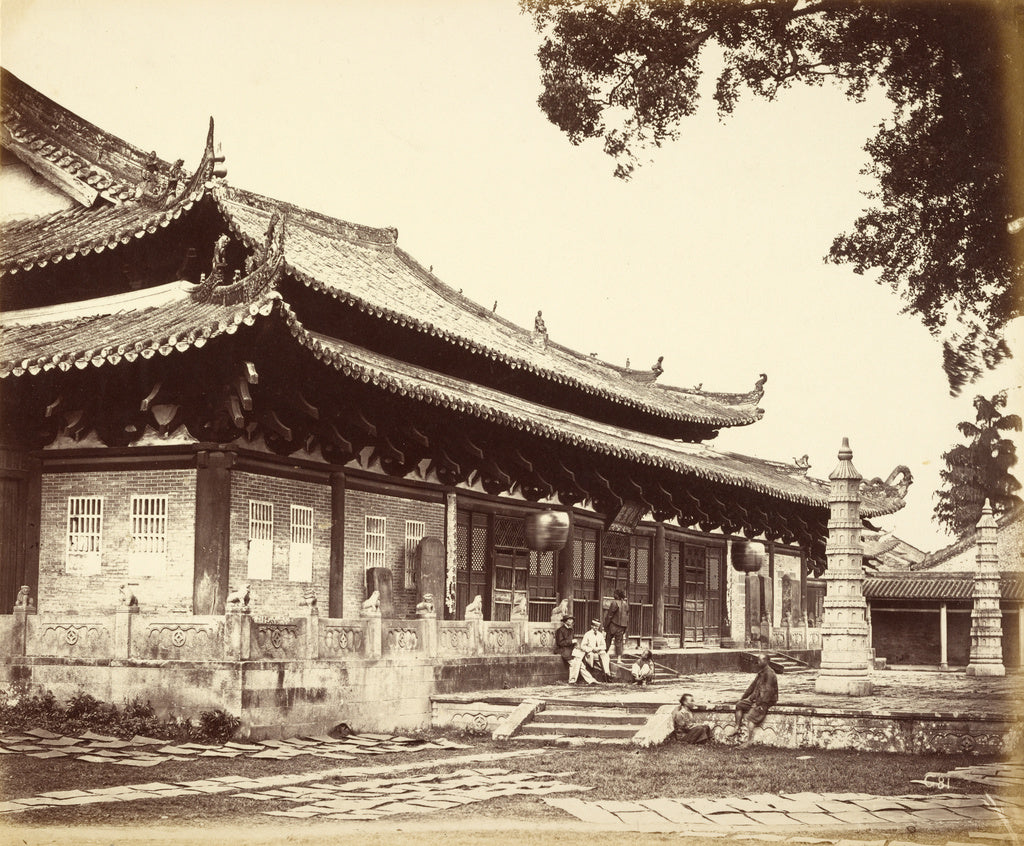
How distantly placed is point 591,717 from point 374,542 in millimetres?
4643

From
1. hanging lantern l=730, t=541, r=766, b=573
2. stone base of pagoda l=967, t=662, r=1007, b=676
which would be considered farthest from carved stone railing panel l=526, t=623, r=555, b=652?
stone base of pagoda l=967, t=662, r=1007, b=676

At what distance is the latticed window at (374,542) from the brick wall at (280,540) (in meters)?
0.95

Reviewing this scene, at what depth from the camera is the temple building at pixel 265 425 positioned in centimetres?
1582

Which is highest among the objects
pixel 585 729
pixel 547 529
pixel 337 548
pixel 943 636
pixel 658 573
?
pixel 547 529

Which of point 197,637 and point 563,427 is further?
point 563,427

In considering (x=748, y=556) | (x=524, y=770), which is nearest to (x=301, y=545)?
(x=524, y=770)

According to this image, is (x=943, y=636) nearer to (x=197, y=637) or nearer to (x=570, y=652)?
(x=570, y=652)

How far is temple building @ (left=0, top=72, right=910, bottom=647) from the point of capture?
15820mm

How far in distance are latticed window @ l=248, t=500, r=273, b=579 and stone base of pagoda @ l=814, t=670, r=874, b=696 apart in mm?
7231

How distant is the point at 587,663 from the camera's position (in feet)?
67.1

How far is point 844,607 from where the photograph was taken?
1712 cm

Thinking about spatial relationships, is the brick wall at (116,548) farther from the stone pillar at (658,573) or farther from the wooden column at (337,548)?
the stone pillar at (658,573)

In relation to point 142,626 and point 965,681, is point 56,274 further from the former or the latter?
point 965,681

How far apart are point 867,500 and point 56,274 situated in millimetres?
23234
